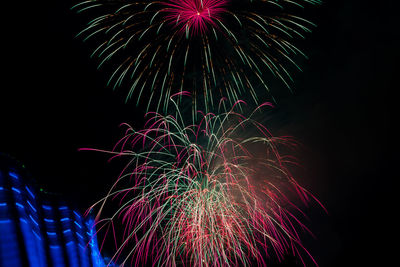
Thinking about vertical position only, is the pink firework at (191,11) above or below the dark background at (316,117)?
above

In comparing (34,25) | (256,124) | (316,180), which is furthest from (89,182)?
(316,180)

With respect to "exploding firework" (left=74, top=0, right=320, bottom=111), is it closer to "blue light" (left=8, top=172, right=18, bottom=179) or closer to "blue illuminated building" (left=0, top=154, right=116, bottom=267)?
"blue light" (left=8, top=172, right=18, bottom=179)

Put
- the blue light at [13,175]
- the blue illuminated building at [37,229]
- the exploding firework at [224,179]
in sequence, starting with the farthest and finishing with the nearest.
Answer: the exploding firework at [224,179] < the blue light at [13,175] < the blue illuminated building at [37,229]

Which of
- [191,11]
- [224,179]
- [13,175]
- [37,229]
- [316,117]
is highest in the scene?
[191,11]

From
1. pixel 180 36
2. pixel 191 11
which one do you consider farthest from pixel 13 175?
pixel 191 11

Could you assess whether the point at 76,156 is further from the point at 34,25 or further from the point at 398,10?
the point at 398,10

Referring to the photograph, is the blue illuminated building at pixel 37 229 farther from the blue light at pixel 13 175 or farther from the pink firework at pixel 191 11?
the pink firework at pixel 191 11

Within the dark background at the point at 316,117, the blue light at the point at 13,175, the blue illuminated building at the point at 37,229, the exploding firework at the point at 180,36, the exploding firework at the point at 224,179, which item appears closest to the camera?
the blue illuminated building at the point at 37,229

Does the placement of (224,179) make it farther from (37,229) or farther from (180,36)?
(37,229)

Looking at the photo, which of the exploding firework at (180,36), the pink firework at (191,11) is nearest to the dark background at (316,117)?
the exploding firework at (180,36)
